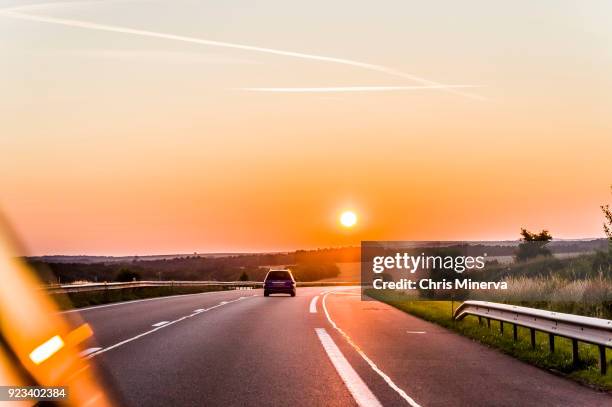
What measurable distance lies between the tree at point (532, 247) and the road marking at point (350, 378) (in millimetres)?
36324

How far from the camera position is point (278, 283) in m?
41.8

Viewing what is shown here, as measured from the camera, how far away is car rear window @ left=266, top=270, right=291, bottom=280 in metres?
41.9

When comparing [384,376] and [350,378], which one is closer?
[350,378]

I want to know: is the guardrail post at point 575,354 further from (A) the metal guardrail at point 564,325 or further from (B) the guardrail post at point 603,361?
(B) the guardrail post at point 603,361

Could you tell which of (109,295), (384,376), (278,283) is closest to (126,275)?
(278,283)

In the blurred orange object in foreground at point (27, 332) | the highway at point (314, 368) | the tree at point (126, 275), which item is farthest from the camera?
the tree at point (126, 275)

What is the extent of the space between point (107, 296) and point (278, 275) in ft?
42.6

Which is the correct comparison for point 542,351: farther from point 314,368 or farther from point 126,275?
point 126,275

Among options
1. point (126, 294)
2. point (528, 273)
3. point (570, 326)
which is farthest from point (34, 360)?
point (528, 273)

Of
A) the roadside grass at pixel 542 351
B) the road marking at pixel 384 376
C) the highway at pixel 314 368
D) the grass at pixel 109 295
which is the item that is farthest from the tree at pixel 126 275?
the road marking at pixel 384 376

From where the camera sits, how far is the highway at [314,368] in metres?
8.08

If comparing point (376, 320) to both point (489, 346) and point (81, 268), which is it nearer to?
point (489, 346)

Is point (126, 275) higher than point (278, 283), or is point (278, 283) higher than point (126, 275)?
point (126, 275)

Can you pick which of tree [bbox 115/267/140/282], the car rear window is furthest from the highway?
tree [bbox 115/267/140/282]
